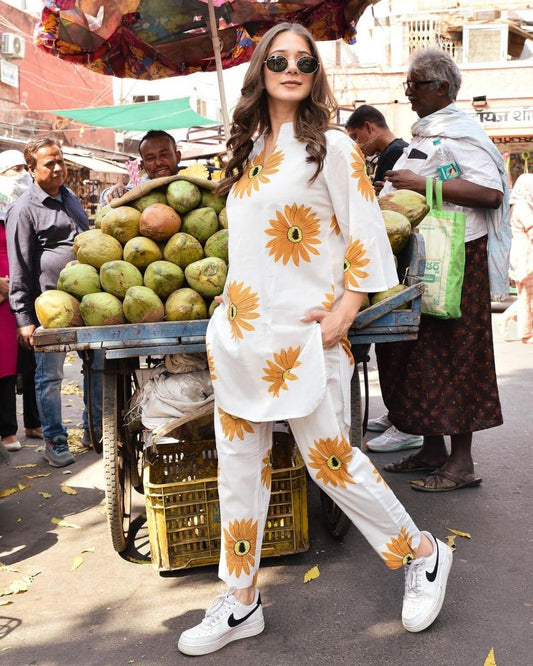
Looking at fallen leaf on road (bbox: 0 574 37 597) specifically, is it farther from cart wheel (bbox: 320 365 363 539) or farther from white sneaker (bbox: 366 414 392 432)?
white sneaker (bbox: 366 414 392 432)

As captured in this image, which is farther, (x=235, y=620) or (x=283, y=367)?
(x=235, y=620)

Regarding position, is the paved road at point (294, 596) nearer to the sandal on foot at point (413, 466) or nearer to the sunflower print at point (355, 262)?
the sandal on foot at point (413, 466)

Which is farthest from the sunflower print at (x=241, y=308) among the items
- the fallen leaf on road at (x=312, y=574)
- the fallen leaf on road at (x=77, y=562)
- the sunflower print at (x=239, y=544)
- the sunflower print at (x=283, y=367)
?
the fallen leaf on road at (x=77, y=562)

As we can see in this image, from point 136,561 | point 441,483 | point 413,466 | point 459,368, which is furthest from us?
point 413,466

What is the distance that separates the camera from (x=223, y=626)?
2.61 metres

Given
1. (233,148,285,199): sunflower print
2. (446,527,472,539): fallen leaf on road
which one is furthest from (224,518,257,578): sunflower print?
(446,527,472,539): fallen leaf on road

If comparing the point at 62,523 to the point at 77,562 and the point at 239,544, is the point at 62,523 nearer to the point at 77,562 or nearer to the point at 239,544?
the point at 77,562

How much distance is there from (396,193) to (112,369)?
162 centimetres

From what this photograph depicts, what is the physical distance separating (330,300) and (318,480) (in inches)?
26.0

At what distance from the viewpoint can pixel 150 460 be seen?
10.6ft

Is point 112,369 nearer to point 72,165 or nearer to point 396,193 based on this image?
point 396,193

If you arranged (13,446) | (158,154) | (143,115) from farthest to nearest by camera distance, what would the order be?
(143,115), (13,446), (158,154)

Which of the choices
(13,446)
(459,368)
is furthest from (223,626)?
(13,446)

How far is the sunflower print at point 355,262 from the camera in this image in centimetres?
250
